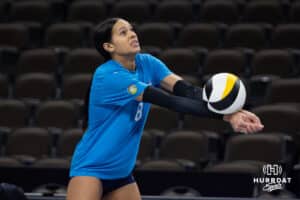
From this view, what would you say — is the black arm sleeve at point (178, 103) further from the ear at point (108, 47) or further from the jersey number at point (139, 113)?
the ear at point (108, 47)

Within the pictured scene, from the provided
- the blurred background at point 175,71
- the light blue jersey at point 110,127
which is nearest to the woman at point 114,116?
the light blue jersey at point 110,127

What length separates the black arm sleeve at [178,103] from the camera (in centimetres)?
303

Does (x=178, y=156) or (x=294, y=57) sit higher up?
(x=294, y=57)

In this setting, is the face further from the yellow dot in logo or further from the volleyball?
the volleyball

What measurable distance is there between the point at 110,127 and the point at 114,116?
5cm

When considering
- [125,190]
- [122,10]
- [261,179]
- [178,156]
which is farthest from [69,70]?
[125,190]

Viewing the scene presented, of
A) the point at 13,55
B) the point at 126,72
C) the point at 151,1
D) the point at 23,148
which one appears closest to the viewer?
the point at 126,72

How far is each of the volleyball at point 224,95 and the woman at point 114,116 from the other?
0.48ft

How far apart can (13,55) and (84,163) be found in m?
5.34

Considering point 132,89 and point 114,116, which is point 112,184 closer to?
point 114,116

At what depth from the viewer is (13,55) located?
8.40 m

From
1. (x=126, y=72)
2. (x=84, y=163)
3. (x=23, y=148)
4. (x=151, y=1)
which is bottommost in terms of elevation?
(x=23, y=148)

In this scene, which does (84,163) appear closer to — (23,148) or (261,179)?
(261,179)

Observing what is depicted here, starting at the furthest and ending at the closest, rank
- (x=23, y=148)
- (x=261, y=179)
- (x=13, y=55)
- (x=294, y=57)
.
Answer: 1. (x=13, y=55)
2. (x=294, y=57)
3. (x=23, y=148)
4. (x=261, y=179)
